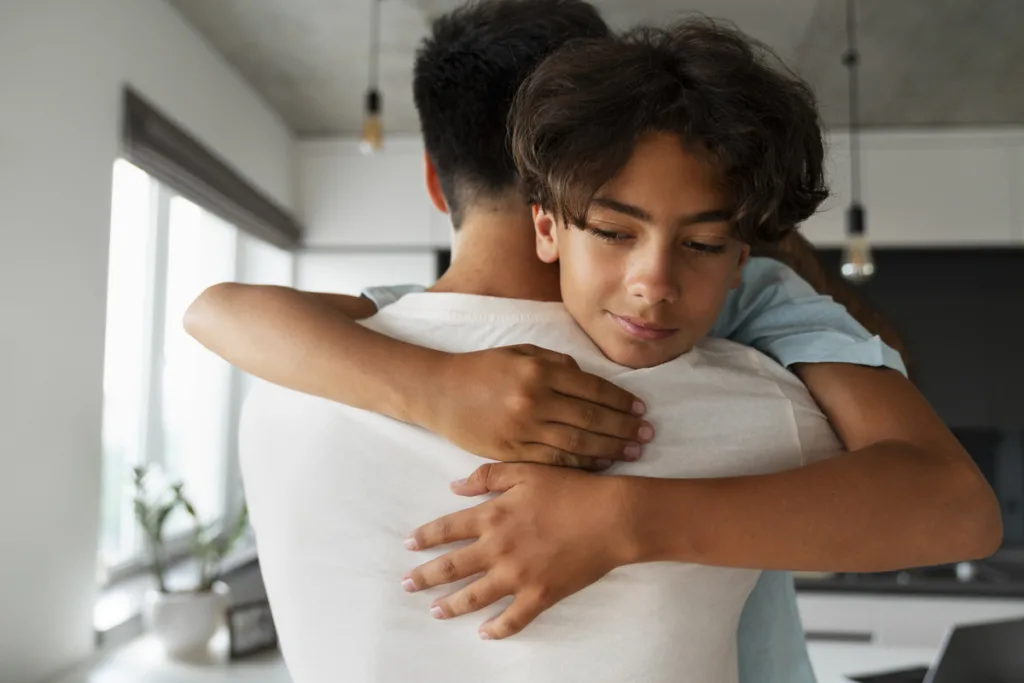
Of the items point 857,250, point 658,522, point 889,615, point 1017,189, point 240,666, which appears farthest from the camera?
point 1017,189

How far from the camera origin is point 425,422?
57 cm

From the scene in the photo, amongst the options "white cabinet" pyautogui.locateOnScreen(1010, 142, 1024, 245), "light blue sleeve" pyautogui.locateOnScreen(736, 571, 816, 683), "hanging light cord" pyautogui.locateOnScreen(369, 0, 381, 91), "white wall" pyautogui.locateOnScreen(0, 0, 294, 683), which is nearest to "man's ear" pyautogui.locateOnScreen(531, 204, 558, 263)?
"light blue sleeve" pyautogui.locateOnScreen(736, 571, 816, 683)

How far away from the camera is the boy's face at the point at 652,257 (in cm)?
56

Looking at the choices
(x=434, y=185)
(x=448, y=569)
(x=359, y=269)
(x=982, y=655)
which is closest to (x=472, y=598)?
(x=448, y=569)

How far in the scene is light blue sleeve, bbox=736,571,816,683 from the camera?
744 millimetres

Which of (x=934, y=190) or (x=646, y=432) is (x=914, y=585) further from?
(x=646, y=432)

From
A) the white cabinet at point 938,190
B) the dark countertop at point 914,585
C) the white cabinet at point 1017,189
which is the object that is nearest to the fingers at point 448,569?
the dark countertop at point 914,585

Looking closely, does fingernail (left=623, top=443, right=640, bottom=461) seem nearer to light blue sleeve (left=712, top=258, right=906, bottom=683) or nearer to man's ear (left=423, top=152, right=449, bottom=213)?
light blue sleeve (left=712, top=258, right=906, bottom=683)

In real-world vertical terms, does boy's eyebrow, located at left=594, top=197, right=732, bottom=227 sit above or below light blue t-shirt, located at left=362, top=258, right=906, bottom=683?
above

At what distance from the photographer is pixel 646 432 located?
0.56 meters

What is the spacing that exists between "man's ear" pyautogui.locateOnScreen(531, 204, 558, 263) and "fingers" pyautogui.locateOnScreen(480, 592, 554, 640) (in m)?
0.26

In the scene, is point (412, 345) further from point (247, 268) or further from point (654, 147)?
point (247, 268)

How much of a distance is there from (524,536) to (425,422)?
0.10 m

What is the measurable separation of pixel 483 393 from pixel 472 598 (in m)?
0.13
